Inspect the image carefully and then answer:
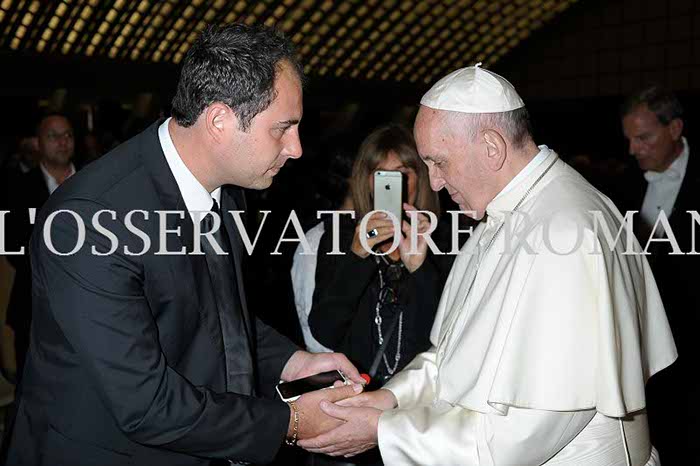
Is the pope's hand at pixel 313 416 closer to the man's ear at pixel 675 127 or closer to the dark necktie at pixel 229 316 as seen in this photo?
the dark necktie at pixel 229 316

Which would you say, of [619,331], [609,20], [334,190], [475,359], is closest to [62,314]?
[475,359]

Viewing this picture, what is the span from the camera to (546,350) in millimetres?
1860

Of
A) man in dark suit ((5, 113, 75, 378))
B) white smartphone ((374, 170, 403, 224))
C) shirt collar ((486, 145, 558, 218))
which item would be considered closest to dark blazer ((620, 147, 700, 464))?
white smartphone ((374, 170, 403, 224))

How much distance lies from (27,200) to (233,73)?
3447mm

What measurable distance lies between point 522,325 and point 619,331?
0.80 feet

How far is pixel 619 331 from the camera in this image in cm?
194

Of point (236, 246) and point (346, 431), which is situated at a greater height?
point (236, 246)

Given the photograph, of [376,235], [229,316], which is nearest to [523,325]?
[229,316]

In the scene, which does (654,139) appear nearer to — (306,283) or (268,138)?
(306,283)

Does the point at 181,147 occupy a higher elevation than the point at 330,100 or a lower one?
lower

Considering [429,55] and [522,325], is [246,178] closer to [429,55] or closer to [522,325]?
[522,325]

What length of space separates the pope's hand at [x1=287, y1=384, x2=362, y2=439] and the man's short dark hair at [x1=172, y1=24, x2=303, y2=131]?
76 cm

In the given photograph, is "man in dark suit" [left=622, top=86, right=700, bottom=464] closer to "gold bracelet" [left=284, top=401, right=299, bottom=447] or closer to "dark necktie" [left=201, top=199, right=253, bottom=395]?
"gold bracelet" [left=284, top=401, right=299, bottom=447]

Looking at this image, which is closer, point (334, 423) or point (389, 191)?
point (334, 423)
